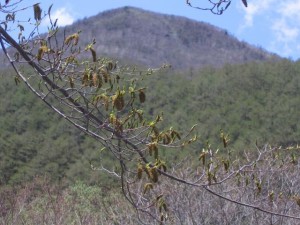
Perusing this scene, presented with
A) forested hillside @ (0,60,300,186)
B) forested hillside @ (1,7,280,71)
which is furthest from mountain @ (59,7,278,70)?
forested hillside @ (0,60,300,186)

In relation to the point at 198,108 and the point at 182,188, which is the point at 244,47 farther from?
the point at 182,188

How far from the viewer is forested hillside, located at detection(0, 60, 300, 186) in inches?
1181

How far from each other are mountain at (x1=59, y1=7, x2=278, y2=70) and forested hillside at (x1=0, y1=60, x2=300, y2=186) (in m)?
58.9

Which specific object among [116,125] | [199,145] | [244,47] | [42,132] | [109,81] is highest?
[244,47]

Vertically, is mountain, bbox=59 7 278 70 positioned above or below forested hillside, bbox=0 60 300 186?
above

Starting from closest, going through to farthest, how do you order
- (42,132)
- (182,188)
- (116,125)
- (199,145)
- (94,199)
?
(116,125), (182,188), (94,199), (199,145), (42,132)

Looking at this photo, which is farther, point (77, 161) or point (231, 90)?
point (231, 90)

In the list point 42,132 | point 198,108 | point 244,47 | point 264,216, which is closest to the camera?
point 264,216

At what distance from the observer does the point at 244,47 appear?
106 meters

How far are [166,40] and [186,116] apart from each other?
7586cm

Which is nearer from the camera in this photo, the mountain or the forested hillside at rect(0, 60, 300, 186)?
the forested hillside at rect(0, 60, 300, 186)

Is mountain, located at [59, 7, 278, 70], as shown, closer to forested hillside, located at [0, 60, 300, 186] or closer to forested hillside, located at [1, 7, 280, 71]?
forested hillside, located at [1, 7, 280, 71]

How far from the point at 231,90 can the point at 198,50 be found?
226ft

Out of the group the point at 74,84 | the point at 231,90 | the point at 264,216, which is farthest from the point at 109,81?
the point at 231,90
